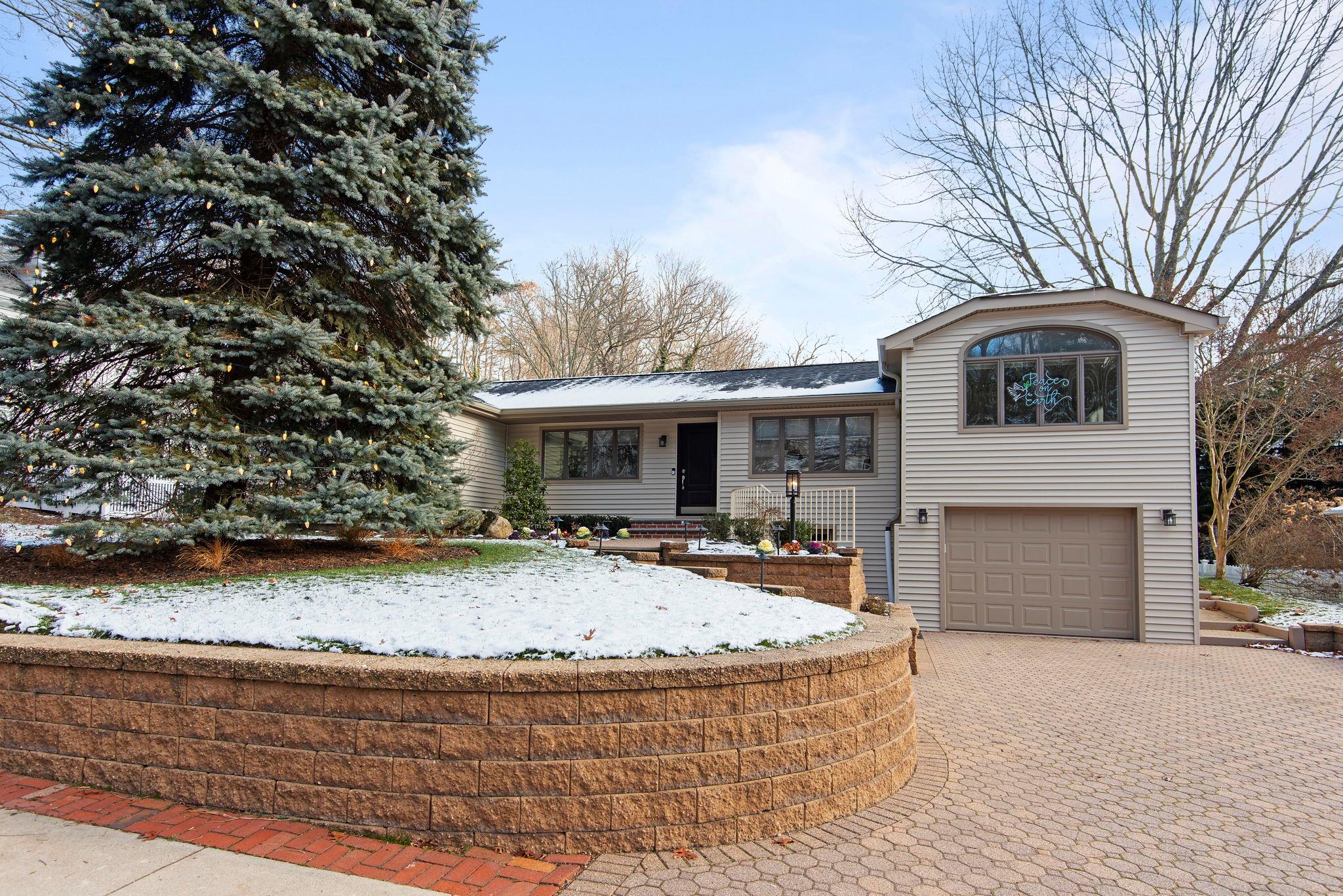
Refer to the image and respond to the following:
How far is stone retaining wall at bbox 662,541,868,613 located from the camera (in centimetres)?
887

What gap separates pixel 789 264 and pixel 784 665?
1878 cm

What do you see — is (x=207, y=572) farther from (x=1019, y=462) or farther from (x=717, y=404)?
(x=1019, y=462)

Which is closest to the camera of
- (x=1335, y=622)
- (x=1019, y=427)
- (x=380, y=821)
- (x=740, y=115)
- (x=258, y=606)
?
(x=380, y=821)

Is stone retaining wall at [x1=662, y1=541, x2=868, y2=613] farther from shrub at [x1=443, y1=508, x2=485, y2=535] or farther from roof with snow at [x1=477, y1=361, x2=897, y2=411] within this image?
roof with snow at [x1=477, y1=361, x2=897, y2=411]

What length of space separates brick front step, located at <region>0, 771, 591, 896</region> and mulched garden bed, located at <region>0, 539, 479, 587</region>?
7.91 ft

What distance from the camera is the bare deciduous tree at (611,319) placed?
28.2 m

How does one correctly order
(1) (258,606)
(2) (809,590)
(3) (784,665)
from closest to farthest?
(3) (784,665) < (1) (258,606) < (2) (809,590)

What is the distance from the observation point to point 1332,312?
16.3m

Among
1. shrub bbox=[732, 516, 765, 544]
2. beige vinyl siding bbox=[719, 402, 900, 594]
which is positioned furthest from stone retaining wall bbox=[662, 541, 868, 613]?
beige vinyl siding bbox=[719, 402, 900, 594]

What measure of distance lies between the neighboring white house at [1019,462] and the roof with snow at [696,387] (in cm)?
14

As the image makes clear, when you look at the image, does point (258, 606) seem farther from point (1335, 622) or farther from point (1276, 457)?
point (1276, 457)

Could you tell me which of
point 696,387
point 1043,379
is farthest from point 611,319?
point 1043,379

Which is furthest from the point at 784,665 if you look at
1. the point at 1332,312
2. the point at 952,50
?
the point at 952,50

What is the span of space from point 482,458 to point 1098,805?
12.1 meters
